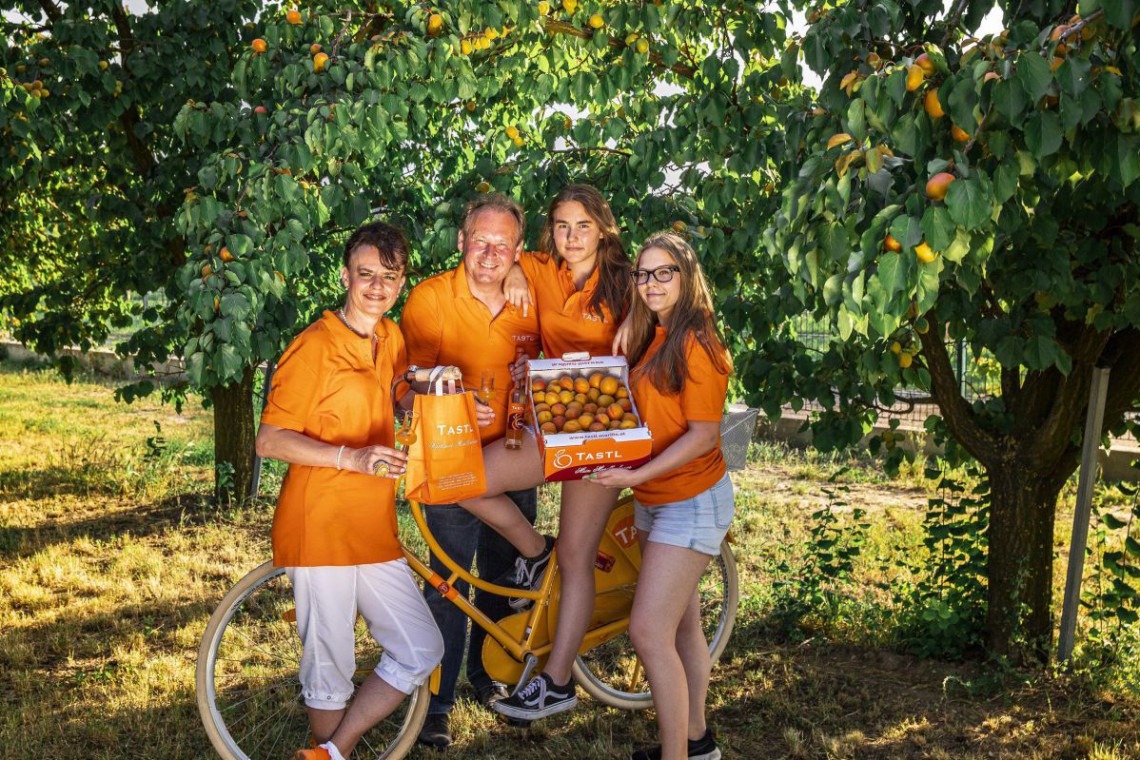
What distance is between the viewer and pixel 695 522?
137 inches

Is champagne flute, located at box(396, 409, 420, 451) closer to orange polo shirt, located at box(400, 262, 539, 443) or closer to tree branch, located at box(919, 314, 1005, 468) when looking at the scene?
orange polo shirt, located at box(400, 262, 539, 443)

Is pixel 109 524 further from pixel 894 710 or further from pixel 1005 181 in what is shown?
pixel 1005 181

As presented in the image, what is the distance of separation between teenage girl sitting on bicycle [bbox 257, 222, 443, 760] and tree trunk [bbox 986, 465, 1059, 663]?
2798 millimetres

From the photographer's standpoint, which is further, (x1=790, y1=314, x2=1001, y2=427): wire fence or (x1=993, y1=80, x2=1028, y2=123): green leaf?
(x1=790, y1=314, x2=1001, y2=427): wire fence

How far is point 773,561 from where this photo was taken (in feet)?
21.3

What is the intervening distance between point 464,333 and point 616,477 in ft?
2.58

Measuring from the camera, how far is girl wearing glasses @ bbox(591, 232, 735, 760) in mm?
3385

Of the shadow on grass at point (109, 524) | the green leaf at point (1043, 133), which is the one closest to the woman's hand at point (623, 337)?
the green leaf at point (1043, 133)

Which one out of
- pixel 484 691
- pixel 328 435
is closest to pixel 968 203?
pixel 328 435

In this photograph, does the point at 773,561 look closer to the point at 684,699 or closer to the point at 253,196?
the point at 684,699

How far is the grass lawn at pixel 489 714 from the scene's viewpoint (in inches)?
162

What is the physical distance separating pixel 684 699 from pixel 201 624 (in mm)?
3149

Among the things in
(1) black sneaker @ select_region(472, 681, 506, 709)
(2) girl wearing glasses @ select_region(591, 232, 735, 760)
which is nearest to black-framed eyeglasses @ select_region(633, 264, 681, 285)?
(2) girl wearing glasses @ select_region(591, 232, 735, 760)

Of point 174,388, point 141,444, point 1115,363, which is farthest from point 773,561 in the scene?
point 141,444
